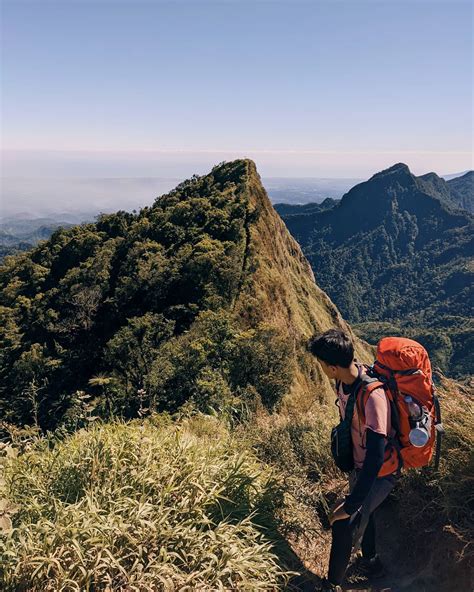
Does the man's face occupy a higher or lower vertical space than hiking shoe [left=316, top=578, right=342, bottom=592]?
higher

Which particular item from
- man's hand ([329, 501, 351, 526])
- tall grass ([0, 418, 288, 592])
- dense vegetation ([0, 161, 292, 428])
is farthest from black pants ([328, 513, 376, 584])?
dense vegetation ([0, 161, 292, 428])

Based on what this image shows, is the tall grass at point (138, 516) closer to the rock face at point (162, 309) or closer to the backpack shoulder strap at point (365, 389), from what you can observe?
the backpack shoulder strap at point (365, 389)

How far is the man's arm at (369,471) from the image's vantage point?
316 centimetres

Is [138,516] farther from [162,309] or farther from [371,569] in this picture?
[162,309]

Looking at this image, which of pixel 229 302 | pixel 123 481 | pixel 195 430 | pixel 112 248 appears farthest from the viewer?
pixel 112 248

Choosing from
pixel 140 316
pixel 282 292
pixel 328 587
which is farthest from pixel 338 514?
pixel 282 292

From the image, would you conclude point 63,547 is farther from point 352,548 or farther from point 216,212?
point 216,212

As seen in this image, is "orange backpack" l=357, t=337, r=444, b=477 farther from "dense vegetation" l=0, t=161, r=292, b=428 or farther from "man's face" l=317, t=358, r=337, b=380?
"dense vegetation" l=0, t=161, r=292, b=428

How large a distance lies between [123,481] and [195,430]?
169cm

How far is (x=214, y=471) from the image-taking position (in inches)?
156

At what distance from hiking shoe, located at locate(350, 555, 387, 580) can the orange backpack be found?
1092mm

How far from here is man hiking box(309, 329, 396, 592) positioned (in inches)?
125

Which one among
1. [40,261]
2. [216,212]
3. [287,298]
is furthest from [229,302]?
[40,261]

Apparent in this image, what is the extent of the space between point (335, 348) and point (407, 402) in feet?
2.47
